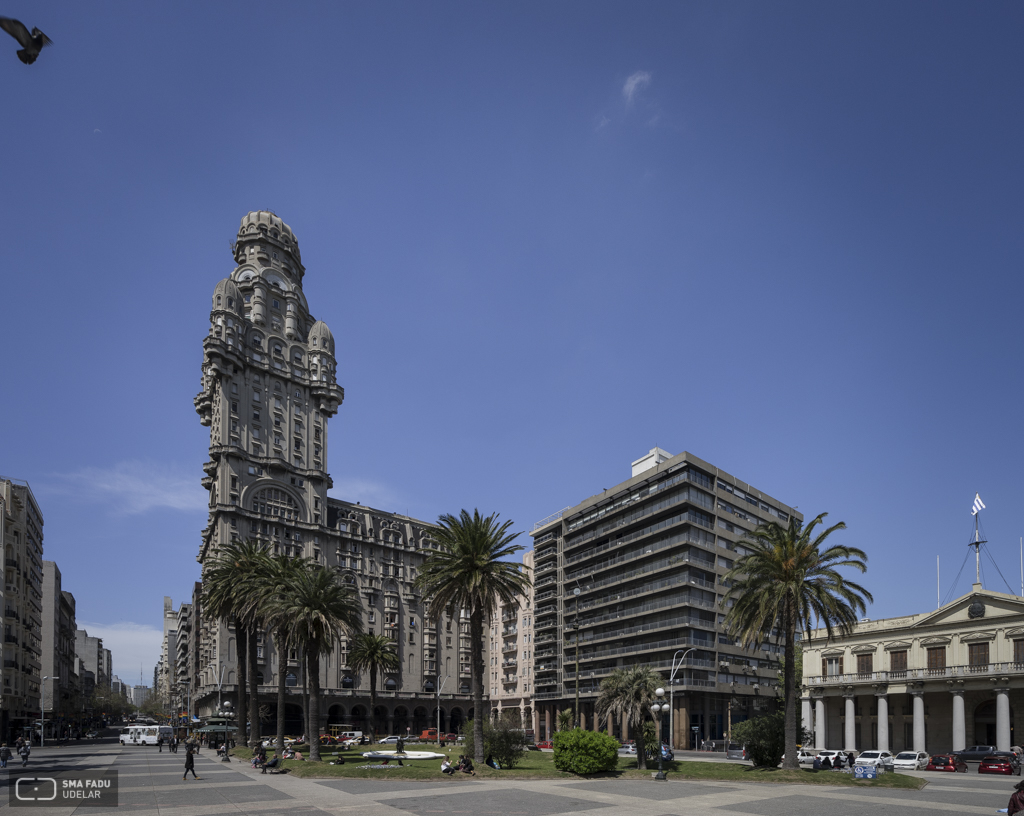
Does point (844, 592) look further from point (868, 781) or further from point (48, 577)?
point (48, 577)

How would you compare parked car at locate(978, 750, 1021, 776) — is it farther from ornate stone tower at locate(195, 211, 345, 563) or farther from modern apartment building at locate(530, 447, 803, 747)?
ornate stone tower at locate(195, 211, 345, 563)

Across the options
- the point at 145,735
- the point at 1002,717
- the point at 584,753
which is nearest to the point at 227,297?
the point at 145,735

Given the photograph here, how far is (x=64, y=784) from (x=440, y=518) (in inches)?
984

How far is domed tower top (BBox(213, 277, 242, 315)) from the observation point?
11436 centimetres

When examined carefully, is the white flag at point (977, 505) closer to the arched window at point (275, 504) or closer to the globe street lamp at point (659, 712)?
the globe street lamp at point (659, 712)

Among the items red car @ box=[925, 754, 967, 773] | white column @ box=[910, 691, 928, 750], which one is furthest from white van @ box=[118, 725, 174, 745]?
white column @ box=[910, 691, 928, 750]

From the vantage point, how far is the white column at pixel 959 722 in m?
65.1

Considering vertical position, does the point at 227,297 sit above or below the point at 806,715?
above

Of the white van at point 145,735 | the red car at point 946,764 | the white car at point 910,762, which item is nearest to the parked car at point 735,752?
the white car at point 910,762

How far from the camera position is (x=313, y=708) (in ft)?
165

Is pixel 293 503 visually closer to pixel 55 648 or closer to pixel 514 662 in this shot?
pixel 514 662

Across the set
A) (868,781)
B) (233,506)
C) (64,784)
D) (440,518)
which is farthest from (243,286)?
(868,781)

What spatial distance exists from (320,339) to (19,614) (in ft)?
192

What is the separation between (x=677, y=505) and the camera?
92.6 meters
